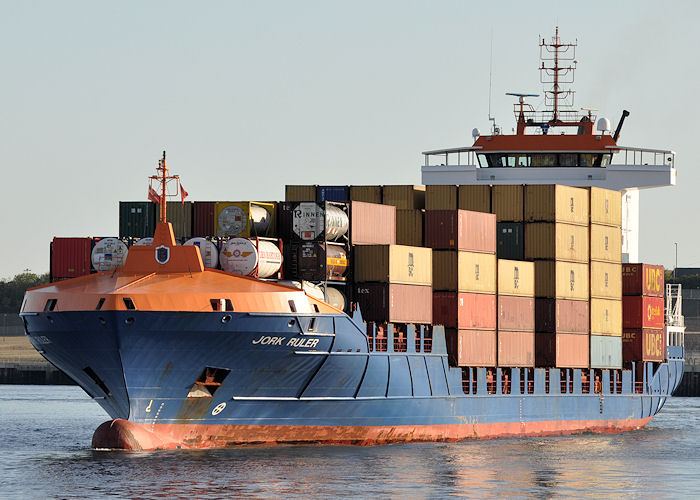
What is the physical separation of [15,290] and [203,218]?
12675cm

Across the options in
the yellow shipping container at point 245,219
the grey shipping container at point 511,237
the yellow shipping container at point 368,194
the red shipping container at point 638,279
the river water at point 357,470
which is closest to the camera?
the river water at point 357,470

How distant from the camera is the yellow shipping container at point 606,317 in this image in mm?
57287

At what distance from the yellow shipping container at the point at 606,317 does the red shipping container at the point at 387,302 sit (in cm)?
1166

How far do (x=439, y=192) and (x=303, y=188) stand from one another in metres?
5.22

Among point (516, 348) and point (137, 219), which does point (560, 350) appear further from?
point (137, 219)

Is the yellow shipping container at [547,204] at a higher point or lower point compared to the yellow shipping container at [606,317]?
higher

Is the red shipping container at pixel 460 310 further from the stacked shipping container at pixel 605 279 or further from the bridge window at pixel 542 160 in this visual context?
the bridge window at pixel 542 160

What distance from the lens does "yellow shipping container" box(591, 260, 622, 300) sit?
57375mm

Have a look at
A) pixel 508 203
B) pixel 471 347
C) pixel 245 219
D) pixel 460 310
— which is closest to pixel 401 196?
pixel 508 203

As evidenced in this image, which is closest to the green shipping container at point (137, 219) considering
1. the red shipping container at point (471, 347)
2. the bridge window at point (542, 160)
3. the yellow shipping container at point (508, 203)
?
the red shipping container at point (471, 347)

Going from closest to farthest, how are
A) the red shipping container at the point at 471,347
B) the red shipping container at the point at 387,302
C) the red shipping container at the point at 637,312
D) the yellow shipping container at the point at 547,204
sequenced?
the red shipping container at the point at 387,302, the red shipping container at the point at 471,347, the yellow shipping container at the point at 547,204, the red shipping container at the point at 637,312

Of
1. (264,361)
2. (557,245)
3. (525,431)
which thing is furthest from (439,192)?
(264,361)

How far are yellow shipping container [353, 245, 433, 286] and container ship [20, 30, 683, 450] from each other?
56 mm

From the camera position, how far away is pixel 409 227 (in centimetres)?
5134
